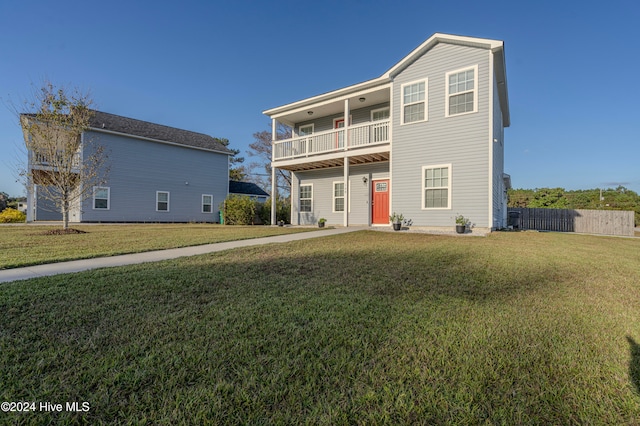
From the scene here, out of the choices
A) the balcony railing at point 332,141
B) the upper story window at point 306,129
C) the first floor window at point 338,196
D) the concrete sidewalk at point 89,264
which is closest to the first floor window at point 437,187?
the balcony railing at point 332,141

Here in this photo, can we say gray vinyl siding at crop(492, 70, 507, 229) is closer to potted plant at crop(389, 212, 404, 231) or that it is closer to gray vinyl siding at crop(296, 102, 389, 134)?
potted plant at crop(389, 212, 404, 231)

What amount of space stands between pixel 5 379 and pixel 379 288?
3.06 m

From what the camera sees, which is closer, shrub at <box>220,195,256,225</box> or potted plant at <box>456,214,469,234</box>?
potted plant at <box>456,214,469,234</box>

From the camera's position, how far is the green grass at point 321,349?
1.33 metres

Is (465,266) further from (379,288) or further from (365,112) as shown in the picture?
(365,112)

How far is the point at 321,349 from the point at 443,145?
10.0 meters

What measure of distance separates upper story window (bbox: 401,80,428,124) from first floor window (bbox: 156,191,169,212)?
16568 millimetres

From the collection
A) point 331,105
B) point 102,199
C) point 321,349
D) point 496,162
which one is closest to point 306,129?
point 331,105

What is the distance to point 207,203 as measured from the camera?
21062mm

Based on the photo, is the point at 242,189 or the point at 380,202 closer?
the point at 380,202

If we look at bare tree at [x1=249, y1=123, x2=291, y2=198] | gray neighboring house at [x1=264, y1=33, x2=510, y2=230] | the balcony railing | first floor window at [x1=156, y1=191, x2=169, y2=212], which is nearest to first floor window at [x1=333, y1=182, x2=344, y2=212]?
gray neighboring house at [x1=264, y1=33, x2=510, y2=230]

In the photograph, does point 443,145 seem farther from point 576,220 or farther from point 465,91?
point 576,220

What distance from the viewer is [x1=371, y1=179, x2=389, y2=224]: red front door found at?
12.4m

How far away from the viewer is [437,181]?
1031 cm
